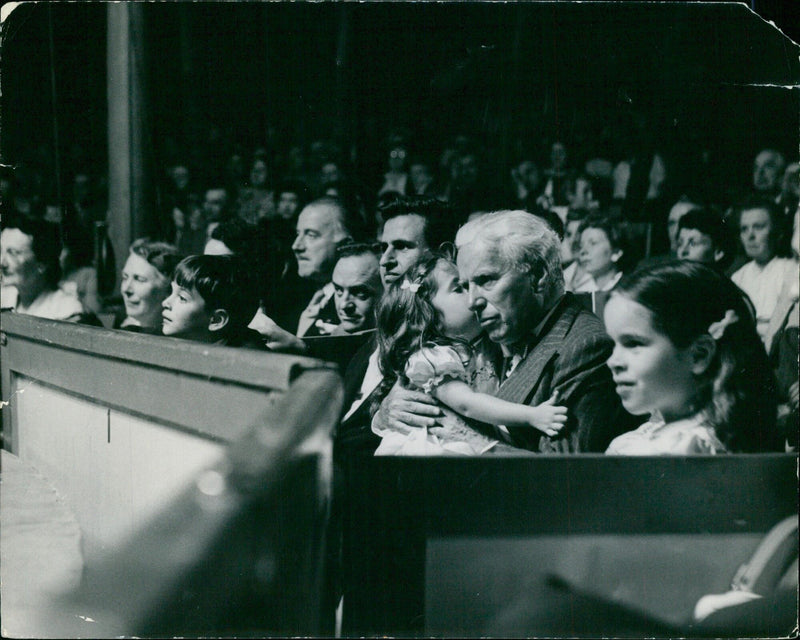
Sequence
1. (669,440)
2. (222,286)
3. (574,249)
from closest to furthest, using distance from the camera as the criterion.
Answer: (669,440), (574,249), (222,286)

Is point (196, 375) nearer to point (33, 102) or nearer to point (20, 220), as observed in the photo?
point (20, 220)

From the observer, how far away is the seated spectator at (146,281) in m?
2.80

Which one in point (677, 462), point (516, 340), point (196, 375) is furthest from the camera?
point (516, 340)

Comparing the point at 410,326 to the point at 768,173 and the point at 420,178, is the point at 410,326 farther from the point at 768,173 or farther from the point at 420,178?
the point at 768,173

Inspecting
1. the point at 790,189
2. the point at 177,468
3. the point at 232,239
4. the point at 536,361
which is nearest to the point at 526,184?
the point at 536,361

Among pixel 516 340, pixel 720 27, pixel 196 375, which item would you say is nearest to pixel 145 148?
pixel 196 375

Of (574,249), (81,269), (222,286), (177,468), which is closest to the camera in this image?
(177,468)

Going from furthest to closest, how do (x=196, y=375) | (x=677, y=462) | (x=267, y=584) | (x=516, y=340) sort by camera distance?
(x=516, y=340) < (x=677, y=462) < (x=196, y=375) < (x=267, y=584)

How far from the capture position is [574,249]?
106 inches

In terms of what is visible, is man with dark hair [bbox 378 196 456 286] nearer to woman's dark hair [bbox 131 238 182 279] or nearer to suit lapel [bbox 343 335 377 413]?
suit lapel [bbox 343 335 377 413]

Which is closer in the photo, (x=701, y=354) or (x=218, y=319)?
(x=701, y=354)

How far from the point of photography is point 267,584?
2.19 meters

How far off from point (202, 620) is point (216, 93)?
1430 millimetres

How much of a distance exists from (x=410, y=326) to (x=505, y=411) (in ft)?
1.18
